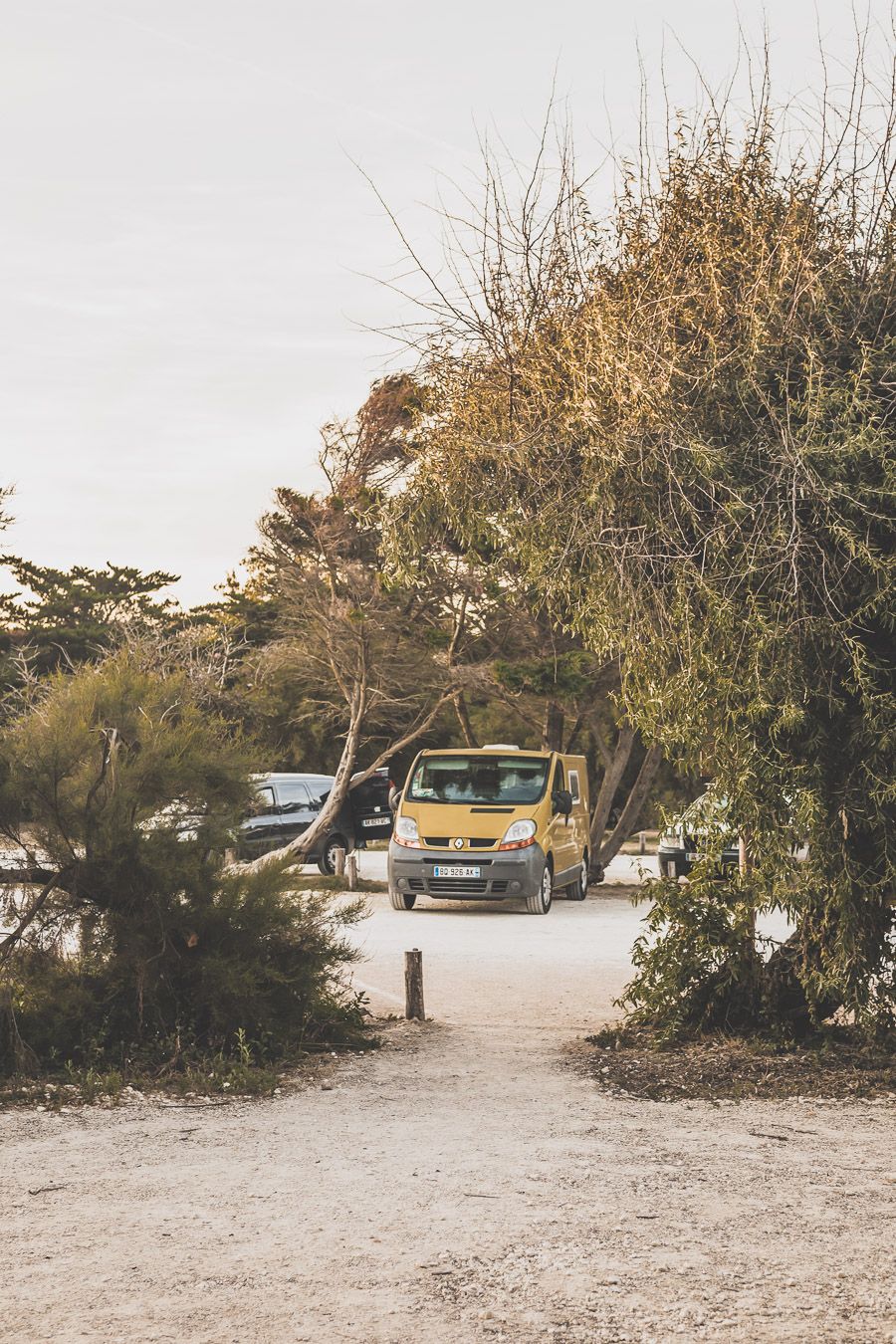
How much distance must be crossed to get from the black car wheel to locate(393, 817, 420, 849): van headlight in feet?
19.1

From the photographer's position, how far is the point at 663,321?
766cm

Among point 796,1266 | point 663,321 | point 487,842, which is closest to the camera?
point 796,1266

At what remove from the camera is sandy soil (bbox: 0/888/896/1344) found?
423 cm

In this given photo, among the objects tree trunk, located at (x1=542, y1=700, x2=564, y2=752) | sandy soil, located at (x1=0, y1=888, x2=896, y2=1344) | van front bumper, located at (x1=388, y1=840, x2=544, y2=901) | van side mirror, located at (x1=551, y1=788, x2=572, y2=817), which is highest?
tree trunk, located at (x1=542, y1=700, x2=564, y2=752)

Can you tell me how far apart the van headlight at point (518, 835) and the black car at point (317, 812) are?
5.45 metres

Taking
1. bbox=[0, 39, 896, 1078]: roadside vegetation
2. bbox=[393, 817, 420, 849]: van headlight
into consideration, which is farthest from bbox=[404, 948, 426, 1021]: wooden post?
bbox=[393, 817, 420, 849]: van headlight

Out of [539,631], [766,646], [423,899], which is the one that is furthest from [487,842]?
[766,646]

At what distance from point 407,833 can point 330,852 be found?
21.8 ft

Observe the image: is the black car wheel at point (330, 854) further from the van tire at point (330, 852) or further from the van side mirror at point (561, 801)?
the van side mirror at point (561, 801)

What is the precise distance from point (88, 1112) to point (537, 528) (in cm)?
410

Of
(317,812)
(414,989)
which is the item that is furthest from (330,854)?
(414,989)

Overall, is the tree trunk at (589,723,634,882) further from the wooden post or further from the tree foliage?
the tree foliage

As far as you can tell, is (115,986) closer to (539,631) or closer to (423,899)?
(423,899)

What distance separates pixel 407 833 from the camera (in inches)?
704
